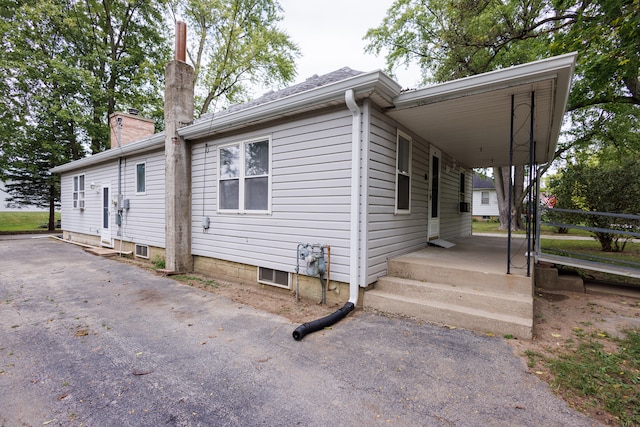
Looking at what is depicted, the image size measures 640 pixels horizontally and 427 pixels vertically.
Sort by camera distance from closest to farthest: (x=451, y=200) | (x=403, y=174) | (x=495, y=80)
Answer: (x=495, y=80)
(x=403, y=174)
(x=451, y=200)

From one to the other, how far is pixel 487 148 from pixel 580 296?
3409mm

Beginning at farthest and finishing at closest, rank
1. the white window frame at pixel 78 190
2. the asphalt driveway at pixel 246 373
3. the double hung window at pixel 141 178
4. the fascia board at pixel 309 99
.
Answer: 1. the white window frame at pixel 78 190
2. the double hung window at pixel 141 178
3. the fascia board at pixel 309 99
4. the asphalt driveway at pixel 246 373

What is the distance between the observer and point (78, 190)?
1125 cm

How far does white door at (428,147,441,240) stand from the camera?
20.5 feet

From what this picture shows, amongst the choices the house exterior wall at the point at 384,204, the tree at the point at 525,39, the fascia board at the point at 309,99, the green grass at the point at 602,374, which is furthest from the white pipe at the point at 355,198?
the tree at the point at 525,39

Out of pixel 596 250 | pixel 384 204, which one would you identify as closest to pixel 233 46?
pixel 384 204

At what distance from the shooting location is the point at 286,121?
15.3 feet

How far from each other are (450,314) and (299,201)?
2.61 m

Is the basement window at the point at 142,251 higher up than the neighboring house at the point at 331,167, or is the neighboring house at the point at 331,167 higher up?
the neighboring house at the point at 331,167

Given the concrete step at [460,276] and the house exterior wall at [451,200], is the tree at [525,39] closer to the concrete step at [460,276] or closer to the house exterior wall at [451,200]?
the house exterior wall at [451,200]

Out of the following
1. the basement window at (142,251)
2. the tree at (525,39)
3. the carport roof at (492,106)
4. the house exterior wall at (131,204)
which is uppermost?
the tree at (525,39)

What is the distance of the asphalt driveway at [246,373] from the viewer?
1949 millimetres

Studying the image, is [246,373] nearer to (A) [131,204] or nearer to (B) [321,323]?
(B) [321,323]

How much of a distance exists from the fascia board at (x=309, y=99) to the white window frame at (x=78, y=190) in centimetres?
854
